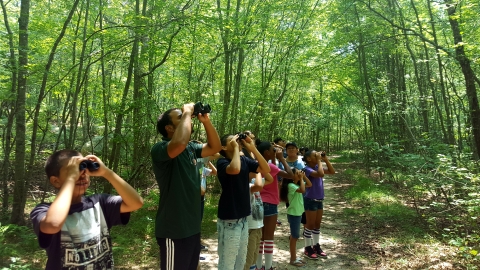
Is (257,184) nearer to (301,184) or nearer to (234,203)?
(234,203)

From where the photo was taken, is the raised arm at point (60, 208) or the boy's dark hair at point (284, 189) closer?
the raised arm at point (60, 208)

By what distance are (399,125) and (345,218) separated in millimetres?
5388

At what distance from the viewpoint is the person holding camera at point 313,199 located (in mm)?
4820

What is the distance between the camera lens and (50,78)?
6.12 m

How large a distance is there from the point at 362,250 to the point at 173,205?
4529mm

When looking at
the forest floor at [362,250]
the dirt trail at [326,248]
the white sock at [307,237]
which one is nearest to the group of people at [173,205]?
the white sock at [307,237]

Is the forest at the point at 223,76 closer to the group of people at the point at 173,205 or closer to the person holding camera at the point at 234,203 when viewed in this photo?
the group of people at the point at 173,205

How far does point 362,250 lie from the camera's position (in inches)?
218

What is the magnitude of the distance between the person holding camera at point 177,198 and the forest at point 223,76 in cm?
312

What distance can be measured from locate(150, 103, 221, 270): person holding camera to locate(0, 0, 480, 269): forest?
3.12m

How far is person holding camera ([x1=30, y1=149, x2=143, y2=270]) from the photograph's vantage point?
1.45m

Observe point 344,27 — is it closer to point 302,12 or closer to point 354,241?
point 302,12

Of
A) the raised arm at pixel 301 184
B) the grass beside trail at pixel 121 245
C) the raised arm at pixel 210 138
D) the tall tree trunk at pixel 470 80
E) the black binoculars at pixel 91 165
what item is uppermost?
the tall tree trunk at pixel 470 80

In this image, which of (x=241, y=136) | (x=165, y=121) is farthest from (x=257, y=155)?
(x=165, y=121)
